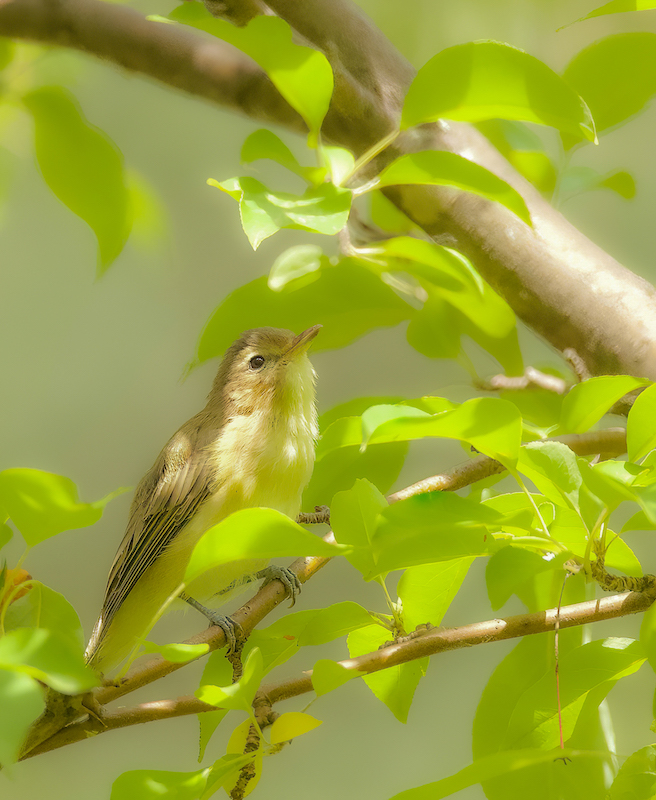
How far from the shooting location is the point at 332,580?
4.09 feet

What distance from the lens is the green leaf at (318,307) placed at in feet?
2.28

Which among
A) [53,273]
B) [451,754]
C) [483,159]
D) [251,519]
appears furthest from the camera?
[53,273]

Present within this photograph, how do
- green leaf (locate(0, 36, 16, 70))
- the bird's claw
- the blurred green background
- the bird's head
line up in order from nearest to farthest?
the bird's claw < the bird's head < green leaf (locate(0, 36, 16, 70)) < the blurred green background

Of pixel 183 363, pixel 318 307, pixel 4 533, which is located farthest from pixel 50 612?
pixel 183 363

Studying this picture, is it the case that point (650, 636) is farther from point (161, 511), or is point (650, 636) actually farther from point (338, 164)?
point (161, 511)

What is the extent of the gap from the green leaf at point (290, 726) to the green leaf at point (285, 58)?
43cm

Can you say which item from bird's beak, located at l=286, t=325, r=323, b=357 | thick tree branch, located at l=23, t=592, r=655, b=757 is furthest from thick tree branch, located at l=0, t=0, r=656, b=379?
thick tree branch, located at l=23, t=592, r=655, b=757

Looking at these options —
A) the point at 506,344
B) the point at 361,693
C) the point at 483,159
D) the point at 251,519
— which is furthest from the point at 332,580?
the point at 251,519

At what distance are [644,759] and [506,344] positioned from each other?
0.44 metres

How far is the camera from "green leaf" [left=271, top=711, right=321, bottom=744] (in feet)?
1.50

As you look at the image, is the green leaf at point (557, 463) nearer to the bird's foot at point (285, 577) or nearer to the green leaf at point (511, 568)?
the green leaf at point (511, 568)

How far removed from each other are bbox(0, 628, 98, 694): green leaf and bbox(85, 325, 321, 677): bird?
29cm

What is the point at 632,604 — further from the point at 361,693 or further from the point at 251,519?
the point at 361,693

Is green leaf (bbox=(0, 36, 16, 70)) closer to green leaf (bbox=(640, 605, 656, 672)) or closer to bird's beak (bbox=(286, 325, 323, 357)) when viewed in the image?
bird's beak (bbox=(286, 325, 323, 357))
